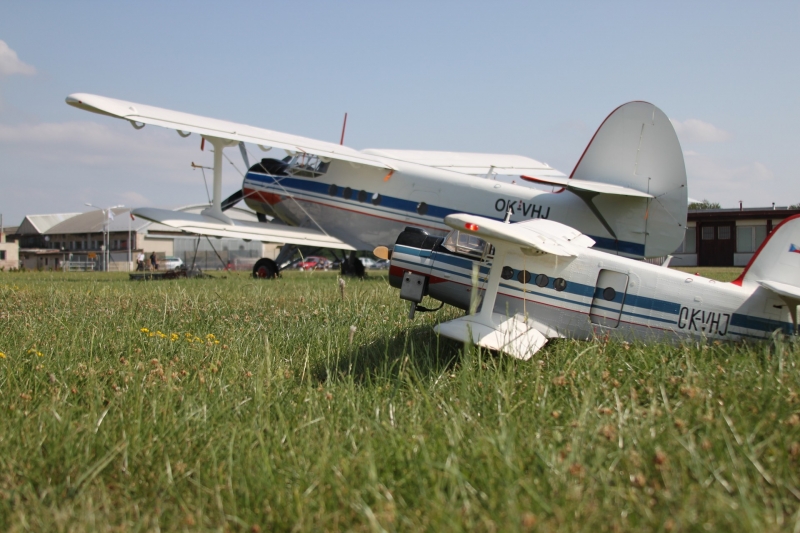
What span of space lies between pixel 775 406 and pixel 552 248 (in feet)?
8.77

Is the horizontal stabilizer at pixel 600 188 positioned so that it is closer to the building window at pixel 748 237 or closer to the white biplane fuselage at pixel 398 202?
the white biplane fuselage at pixel 398 202

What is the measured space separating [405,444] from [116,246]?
66886 millimetres

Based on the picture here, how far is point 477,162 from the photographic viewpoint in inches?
891

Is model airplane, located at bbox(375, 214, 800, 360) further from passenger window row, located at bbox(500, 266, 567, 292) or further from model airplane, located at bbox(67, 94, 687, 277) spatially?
A: model airplane, located at bbox(67, 94, 687, 277)

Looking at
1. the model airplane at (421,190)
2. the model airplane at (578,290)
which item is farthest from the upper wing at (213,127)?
the model airplane at (578,290)

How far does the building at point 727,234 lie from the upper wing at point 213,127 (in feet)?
89.9

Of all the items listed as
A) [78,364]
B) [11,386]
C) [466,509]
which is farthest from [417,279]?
[466,509]

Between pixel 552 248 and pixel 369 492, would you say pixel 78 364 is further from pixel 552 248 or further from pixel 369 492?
pixel 552 248

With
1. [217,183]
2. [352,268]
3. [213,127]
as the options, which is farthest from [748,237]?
[213,127]

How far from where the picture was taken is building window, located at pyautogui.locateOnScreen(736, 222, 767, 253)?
1476 inches

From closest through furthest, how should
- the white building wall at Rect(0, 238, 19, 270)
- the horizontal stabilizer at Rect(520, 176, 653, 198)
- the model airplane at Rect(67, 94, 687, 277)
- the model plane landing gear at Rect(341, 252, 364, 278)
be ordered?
the horizontal stabilizer at Rect(520, 176, 653, 198) → the model airplane at Rect(67, 94, 687, 277) → the model plane landing gear at Rect(341, 252, 364, 278) → the white building wall at Rect(0, 238, 19, 270)

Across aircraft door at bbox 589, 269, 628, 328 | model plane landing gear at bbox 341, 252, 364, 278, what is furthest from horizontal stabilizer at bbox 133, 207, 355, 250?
aircraft door at bbox 589, 269, 628, 328

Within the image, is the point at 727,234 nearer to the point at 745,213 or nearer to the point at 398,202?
the point at 745,213

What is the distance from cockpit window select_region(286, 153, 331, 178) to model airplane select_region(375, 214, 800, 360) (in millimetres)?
12142
